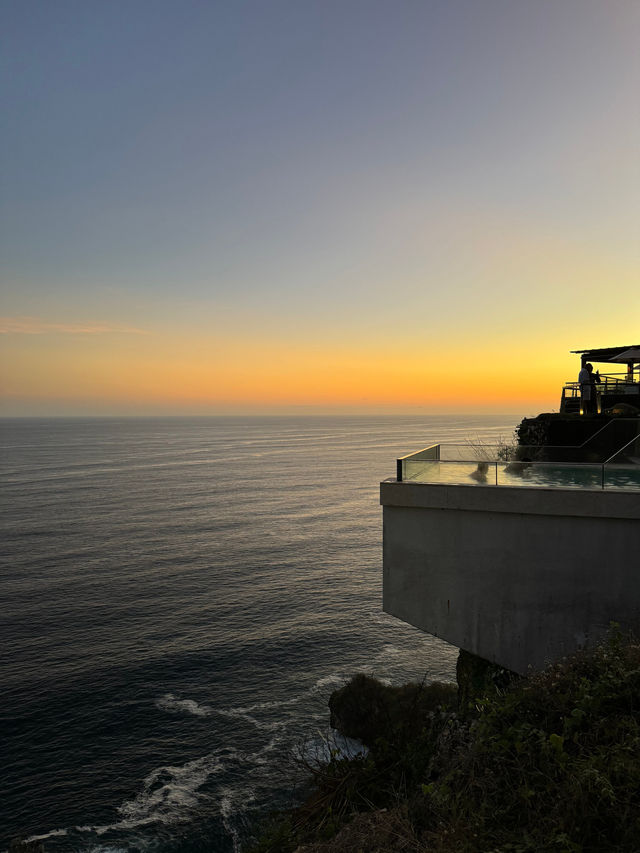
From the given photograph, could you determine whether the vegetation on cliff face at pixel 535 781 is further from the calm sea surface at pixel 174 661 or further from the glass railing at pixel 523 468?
the calm sea surface at pixel 174 661

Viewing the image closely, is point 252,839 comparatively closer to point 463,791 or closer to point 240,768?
point 240,768

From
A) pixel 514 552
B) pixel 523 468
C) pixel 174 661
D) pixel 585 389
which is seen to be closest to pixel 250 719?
pixel 174 661

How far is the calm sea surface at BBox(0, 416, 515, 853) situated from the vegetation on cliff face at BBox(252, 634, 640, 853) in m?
9.24

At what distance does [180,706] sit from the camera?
81.7 feet

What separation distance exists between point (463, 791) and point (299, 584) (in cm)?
3382

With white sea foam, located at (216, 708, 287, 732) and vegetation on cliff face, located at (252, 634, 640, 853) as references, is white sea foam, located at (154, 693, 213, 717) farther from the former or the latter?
vegetation on cliff face, located at (252, 634, 640, 853)

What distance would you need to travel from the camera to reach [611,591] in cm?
1192

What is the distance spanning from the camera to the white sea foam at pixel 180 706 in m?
24.5

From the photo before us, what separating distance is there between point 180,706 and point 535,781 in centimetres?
2075

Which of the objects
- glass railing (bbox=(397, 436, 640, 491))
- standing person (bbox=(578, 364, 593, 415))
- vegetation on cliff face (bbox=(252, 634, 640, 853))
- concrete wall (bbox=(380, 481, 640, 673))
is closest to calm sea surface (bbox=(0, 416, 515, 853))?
vegetation on cliff face (bbox=(252, 634, 640, 853))

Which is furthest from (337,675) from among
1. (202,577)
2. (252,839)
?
(202,577)

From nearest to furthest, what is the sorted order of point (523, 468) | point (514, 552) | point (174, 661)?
1. point (514, 552)
2. point (523, 468)
3. point (174, 661)

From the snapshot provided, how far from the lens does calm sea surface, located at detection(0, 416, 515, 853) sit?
19.2m

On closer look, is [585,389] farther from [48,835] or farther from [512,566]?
[48,835]
